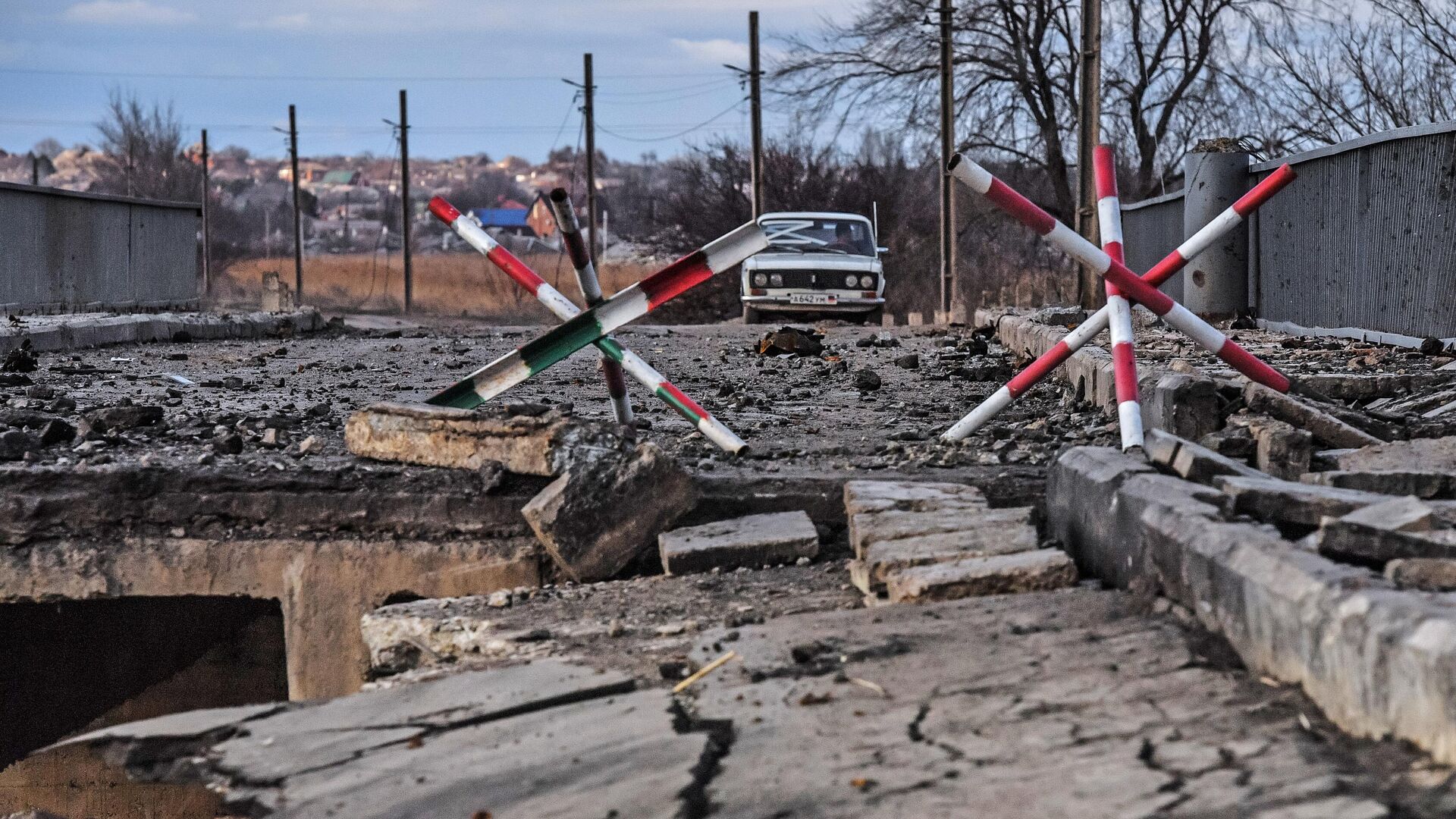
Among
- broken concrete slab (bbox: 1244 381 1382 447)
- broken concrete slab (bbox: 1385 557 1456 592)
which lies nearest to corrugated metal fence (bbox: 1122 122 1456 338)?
broken concrete slab (bbox: 1244 381 1382 447)

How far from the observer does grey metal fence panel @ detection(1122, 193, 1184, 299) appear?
1697cm

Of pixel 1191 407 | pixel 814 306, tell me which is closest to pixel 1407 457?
pixel 1191 407

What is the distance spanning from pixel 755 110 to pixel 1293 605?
28.8 meters

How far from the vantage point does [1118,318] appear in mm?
5160

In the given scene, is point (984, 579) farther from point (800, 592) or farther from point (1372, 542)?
point (1372, 542)

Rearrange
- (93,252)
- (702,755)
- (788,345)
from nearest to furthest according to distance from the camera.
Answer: (702,755) → (788,345) → (93,252)

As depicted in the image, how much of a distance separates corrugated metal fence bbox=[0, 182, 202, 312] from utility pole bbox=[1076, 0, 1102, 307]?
15.1 meters

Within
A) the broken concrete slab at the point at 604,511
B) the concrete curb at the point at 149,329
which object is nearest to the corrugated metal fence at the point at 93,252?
the concrete curb at the point at 149,329

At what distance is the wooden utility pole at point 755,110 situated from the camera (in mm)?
29016

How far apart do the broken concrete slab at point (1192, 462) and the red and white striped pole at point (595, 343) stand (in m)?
2.02

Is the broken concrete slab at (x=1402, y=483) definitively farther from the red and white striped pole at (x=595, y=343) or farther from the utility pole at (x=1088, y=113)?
the utility pole at (x=1088, y=113)

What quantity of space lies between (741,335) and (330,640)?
11.0 metres

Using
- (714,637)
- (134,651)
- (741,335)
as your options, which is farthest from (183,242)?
(714,637)

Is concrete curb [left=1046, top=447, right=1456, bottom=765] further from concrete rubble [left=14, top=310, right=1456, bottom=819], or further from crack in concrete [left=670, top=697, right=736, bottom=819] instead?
crack in concrete [left=670, top=697, right=736, bottom=819]
